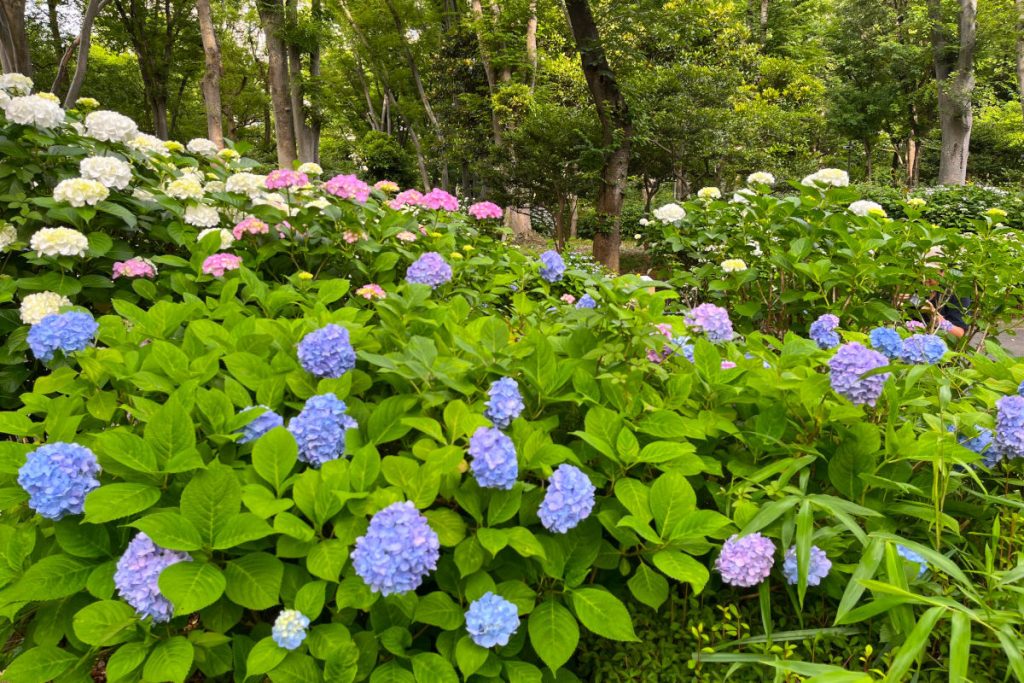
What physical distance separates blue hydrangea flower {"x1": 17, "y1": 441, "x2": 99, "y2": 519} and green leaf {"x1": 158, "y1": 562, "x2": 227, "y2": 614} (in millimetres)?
262

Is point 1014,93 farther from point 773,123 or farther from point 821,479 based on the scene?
point 821,479

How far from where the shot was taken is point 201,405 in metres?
1.25

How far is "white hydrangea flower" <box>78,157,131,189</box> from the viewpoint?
2.29 m

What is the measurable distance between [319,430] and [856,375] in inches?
46.7

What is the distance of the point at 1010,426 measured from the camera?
52.9 inches

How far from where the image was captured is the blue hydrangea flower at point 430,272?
85.7 inches

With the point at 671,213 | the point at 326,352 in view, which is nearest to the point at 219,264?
the point at 326,352

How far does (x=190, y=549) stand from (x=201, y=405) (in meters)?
0.34

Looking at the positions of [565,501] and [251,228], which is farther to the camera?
[251,228]

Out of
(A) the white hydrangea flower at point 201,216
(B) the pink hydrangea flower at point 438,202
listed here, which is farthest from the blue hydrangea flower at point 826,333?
(A) the white hydrangea flower at point 201,216

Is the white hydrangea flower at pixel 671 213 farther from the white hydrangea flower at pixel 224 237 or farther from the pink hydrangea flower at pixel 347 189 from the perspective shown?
the white hydrangea flower at pixel 224 237

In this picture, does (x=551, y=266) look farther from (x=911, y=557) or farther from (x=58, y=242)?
(x=58, y=242)

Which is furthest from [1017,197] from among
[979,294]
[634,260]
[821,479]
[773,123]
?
[821,479]

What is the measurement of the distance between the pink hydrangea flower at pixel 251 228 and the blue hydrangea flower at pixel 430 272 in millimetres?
716
